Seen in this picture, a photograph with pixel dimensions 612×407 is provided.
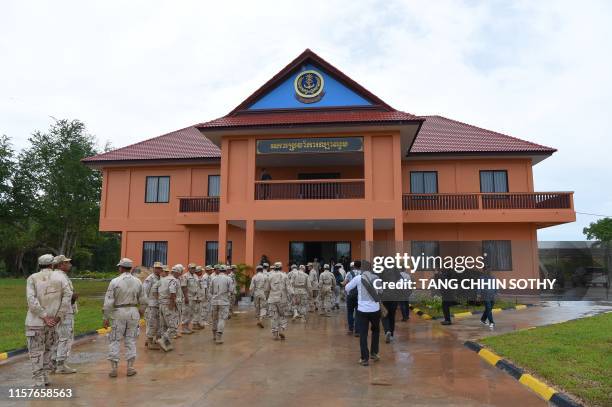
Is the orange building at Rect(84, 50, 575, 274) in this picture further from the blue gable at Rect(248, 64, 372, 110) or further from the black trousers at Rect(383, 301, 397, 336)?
the black trousers at Rect(383, 301, 397, 336)

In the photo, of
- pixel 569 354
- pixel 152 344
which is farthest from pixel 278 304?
pixel 569 354

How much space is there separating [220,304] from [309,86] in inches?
451

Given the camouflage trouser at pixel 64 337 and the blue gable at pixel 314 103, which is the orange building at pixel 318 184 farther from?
the camouflage trouser at pixel 64 337

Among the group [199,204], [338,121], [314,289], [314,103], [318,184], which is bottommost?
[314,289]

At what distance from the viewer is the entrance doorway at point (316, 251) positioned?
2188 cm

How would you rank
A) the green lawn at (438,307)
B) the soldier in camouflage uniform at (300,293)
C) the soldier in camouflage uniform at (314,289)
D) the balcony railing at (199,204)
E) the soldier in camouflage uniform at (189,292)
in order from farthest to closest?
the balcony railing at (199,204), the soldier in camouflage uniform at (314,289), the green lawn at (438,307), the soldier in camouflage uniform at (300,293), the soldier in camouflage uniform at (189,292)

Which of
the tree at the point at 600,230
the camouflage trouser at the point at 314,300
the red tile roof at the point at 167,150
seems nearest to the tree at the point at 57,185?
the red tile roof at the point at 167,150

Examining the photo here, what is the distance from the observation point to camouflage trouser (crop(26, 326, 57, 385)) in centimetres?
639

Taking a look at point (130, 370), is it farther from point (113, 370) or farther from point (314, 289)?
point (314, 289)

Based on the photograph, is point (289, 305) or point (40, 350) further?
point (289, 305)

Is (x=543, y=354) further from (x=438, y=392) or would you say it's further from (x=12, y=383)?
(x=12, y=383)

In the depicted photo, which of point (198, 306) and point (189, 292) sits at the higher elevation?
point (189, 292)

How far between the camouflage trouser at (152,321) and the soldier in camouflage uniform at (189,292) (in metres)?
2.11

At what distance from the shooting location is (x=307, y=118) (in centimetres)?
1788
